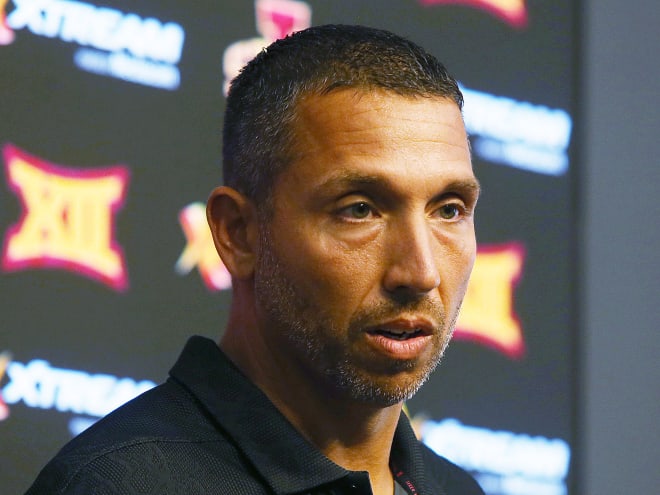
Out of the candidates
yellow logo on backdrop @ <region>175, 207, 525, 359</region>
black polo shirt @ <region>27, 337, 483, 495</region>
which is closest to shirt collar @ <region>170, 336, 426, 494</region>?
black polo shirt @ <region>27, 337, 483, 495</region>

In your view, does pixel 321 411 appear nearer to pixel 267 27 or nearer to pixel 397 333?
pixel 397 333

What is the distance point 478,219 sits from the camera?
2.20 metres

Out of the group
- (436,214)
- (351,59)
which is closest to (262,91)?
(351,59)

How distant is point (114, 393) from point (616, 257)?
3.43 feet

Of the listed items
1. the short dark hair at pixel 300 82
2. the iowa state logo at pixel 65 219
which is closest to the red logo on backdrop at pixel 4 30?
the iowa state logo at pixel 65 219

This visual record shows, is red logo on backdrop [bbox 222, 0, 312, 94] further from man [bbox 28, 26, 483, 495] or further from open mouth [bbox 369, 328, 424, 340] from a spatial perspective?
open mouth [bbox 369, 328, 424, 340]

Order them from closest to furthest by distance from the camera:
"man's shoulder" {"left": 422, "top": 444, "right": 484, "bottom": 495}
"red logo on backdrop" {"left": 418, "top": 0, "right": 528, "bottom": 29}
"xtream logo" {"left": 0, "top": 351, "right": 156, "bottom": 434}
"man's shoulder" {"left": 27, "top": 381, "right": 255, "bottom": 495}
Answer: "man's shoulder" {"left": 27, "top": 381, "right": 255, "bottom": 495}, "man's shoulder" {"left": 422, "top": 444, "right": 484, "bottom": 495}, "xtream logo" {"left": 0, "top": 351, "right": 156, "bottom": 434}, "red logo on backdrop" {"left": 418, "top": 0, "right": 528, "bottom": 29}

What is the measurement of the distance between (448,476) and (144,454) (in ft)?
1.52

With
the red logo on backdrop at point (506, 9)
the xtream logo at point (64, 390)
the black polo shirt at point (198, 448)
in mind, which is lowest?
the xtream logo at point (64, 390)

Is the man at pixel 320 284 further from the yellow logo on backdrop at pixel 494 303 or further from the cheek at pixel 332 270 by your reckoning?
the yellow logo on backdrop at pixel 494 303

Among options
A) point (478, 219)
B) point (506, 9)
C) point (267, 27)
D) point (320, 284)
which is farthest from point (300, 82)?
point (506, 9)

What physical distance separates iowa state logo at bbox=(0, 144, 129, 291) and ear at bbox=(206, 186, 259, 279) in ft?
1.84

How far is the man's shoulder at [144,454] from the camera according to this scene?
104 cm

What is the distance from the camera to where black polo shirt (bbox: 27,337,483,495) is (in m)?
1.04
